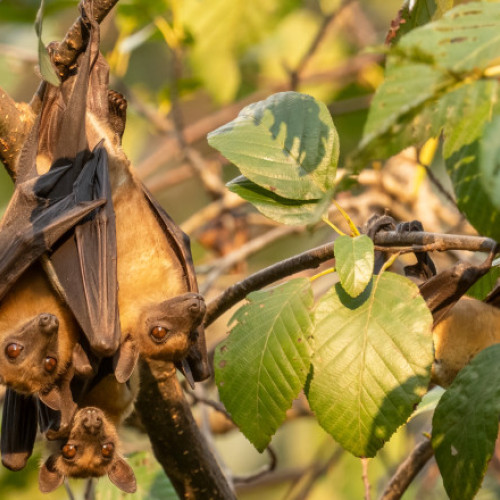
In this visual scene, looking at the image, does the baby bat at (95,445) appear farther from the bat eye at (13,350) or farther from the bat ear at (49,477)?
the bat eye at (13,350)

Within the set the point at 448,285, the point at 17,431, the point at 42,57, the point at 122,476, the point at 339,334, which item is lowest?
the point at 122,476

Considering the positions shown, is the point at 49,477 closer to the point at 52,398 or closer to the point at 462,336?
the point at 52,398

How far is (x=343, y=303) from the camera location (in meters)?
2.89

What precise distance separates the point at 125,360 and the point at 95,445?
0.59 meters

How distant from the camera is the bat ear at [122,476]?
410 cm

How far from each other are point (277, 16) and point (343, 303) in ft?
14.7

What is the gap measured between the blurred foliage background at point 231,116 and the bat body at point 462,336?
1.11m

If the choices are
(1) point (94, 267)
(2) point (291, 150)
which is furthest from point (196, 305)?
(2) point (291, 150)

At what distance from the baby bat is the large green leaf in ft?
7.80

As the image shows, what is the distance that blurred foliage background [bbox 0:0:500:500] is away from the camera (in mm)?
6469

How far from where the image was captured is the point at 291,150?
10.2ft

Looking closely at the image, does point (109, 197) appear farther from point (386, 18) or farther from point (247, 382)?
point (386, 18)

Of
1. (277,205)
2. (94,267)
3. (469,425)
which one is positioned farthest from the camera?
(94,267)

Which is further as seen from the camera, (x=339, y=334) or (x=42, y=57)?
(x=339, y=334)
